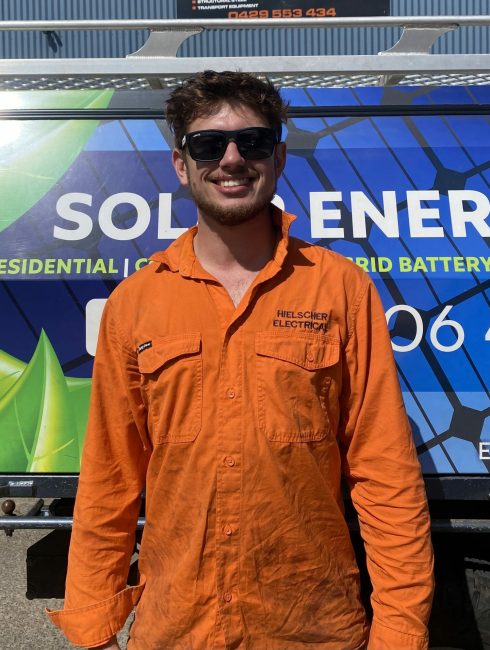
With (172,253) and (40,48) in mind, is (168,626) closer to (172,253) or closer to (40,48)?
(172,253)

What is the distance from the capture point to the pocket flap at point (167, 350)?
1.41 m

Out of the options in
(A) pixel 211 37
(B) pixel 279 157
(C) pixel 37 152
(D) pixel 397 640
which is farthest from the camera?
(A) pixel 211 37

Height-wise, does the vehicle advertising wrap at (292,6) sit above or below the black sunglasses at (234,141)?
above

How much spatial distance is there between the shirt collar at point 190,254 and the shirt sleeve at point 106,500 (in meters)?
0.19

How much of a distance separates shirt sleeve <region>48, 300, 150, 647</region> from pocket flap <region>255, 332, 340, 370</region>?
1.08 feet

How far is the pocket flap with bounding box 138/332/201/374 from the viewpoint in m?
1.41

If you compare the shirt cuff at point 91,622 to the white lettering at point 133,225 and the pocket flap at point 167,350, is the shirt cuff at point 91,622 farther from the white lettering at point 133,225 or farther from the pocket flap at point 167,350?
the white lettering at point 133,225

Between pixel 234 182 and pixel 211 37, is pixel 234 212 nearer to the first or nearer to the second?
pixel 234 182

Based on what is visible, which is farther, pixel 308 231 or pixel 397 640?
pixel 308 231

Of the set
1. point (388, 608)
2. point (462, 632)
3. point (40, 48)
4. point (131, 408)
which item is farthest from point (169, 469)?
point (40, 48)

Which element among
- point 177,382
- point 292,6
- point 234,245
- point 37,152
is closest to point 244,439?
point 177,382

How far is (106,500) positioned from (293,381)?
1.83 ft

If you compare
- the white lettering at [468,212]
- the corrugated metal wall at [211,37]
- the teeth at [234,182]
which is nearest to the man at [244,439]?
the teeth at [234,182]

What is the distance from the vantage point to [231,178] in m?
1.45
